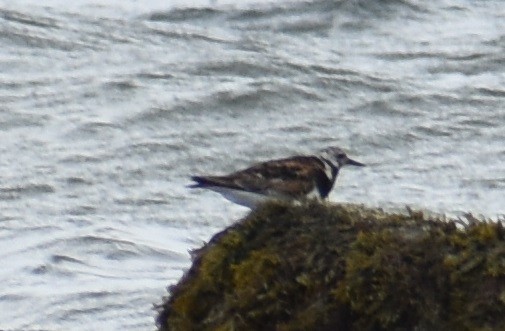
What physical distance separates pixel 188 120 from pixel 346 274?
707 centimetres

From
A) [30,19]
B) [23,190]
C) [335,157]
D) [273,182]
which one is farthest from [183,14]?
[273,182]

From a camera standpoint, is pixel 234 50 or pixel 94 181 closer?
pixel 94 181

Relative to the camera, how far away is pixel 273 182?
6.36m

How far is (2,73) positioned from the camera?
1250 centimetres

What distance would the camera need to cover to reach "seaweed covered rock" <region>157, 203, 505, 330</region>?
13.3 ft

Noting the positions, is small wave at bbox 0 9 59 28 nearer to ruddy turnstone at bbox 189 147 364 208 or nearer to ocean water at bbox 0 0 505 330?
ocean water at bbox 0 0 505 330

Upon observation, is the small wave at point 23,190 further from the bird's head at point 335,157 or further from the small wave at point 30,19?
the small wave at point 30,19

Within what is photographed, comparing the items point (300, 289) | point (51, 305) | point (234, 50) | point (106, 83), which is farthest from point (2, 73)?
point (300, 289)

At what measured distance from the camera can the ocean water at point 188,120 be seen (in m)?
7.96

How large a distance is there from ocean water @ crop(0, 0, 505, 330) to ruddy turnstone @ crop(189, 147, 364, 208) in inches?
27.2

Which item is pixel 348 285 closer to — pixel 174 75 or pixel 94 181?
pixel 94 181

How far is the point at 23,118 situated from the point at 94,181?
177cm

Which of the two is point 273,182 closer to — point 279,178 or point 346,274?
point 279,178

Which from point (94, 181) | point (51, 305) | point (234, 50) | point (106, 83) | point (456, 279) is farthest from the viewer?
point (234, 50)
